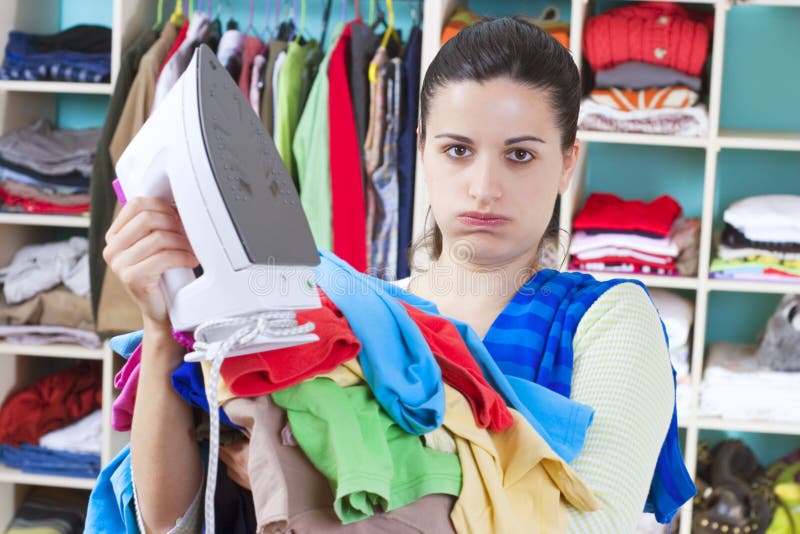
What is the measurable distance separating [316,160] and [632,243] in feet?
2.76

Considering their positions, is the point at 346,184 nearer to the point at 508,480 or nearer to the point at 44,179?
the point at 44,179

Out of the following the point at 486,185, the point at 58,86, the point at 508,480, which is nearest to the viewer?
the point at 508,480

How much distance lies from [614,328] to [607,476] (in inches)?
8.8

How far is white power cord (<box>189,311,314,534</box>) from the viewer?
2.25 feet

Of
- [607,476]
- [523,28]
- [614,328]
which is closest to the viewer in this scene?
[607,476]

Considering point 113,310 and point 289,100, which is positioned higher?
point 289,100

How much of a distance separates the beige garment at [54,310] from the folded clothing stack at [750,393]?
5.63 ft

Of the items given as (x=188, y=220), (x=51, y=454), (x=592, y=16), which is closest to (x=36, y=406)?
(x=51, y=454)

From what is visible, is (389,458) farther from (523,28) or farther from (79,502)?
(79,502)

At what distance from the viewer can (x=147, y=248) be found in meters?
0.74

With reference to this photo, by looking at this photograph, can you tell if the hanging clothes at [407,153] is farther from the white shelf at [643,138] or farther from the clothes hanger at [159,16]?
the clothes hanger at [159,16]

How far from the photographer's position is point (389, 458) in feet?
2.39

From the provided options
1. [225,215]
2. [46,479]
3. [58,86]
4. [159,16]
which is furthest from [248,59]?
[225,215]

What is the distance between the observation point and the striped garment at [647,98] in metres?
2.43
